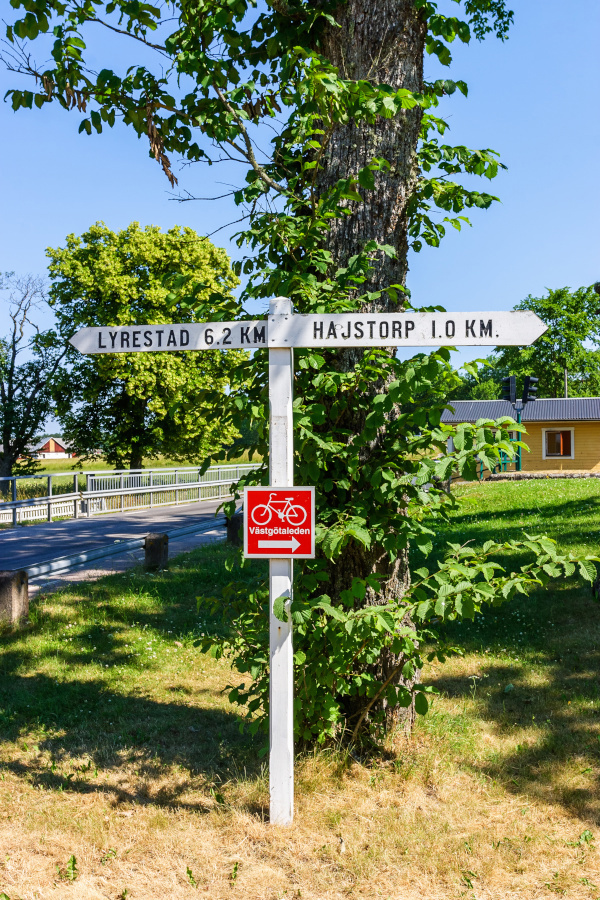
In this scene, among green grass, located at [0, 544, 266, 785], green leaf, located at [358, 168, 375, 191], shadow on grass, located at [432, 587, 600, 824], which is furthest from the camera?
green grass, located at [0, 544, 266, 785]

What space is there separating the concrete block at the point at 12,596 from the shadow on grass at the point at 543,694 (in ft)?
15.2

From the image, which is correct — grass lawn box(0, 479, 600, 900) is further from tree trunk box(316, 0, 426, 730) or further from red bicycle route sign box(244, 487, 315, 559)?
red bicycle route sign box(244, 487, 315, 559)

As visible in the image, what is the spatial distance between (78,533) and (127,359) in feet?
45.4

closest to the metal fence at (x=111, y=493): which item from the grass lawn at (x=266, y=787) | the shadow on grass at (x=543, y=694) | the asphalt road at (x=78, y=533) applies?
the asphalt road at (x=78, y=533)

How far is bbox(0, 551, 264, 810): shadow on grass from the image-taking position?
4715 mm

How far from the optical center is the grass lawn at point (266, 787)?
3.53 meters

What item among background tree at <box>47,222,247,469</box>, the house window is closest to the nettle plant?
background tree at <box>47,222,247,469</box>

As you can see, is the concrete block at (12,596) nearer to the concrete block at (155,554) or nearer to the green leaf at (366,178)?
the concrete block at (155,554)

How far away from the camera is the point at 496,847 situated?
3709mm

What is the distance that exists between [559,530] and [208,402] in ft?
33.7

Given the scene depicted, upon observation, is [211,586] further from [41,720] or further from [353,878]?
[353,878]

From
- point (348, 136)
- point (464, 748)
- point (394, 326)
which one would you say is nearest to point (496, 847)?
point (464, 748)

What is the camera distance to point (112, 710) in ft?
18.9

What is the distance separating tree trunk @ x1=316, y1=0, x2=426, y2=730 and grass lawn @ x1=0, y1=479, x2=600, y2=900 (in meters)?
0.70
